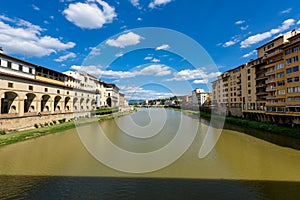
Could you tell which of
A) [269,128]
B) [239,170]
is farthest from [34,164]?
[269,128]

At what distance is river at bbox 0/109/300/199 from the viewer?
7.41 metres

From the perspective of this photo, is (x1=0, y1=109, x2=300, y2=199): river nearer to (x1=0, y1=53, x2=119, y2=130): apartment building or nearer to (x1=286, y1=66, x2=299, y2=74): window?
(x1=0, y1=53, x2=119, y2=130): apartment building

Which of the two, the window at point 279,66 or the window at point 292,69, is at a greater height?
the window at point 279,66

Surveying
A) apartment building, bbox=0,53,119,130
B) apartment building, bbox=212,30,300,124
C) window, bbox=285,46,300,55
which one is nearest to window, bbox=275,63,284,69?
apartment building, bbox=212,30,300,124

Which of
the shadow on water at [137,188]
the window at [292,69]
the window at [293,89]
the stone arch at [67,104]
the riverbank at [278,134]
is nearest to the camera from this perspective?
the shadow on water at [137,188]

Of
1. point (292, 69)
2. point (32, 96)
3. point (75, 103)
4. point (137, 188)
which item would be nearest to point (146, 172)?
point (137, 188)

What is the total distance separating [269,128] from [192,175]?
689 inches

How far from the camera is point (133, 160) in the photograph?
1192 centimetres

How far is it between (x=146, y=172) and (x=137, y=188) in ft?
6.52

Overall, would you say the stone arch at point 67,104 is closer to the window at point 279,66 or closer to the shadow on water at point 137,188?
the shadow on water at point 137,188

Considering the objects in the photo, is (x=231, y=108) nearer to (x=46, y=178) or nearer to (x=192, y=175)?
(x=192, y=175)

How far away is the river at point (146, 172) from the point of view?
7.41 metres

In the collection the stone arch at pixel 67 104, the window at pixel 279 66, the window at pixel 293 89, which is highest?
the window at pixel 279 66

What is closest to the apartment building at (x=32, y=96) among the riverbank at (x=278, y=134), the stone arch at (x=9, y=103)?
the stone arch at (x=9, y=103)
